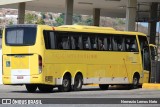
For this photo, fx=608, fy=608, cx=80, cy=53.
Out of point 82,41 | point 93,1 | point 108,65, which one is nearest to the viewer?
point 82,41

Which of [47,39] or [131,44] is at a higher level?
[47,39]

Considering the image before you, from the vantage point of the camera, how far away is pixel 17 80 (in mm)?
27422

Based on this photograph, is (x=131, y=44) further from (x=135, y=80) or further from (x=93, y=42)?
(x=93, y=42)

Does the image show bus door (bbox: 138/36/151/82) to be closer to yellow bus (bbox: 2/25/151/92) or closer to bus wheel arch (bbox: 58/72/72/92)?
yellow bus (bbox: 2/25/151/92)

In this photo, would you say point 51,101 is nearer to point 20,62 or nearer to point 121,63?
point 20,62

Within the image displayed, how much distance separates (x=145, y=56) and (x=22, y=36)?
894cm

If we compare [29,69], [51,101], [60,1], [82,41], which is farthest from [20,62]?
[60,1]

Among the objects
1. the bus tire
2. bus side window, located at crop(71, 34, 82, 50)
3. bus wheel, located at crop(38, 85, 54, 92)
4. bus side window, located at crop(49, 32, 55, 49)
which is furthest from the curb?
bus side window, located at crop(49, 32, 55, 49)

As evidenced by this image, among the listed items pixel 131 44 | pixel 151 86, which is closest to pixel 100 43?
pixel 131 44

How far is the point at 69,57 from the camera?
2866 centimetres

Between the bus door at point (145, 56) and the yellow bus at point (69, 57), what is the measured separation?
5 centimetres

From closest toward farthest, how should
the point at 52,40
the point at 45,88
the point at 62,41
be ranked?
the point at 52,40 < the point at 62,41 < the point at 45,88

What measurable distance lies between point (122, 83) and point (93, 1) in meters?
23.2

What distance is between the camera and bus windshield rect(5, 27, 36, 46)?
27.1 meters
